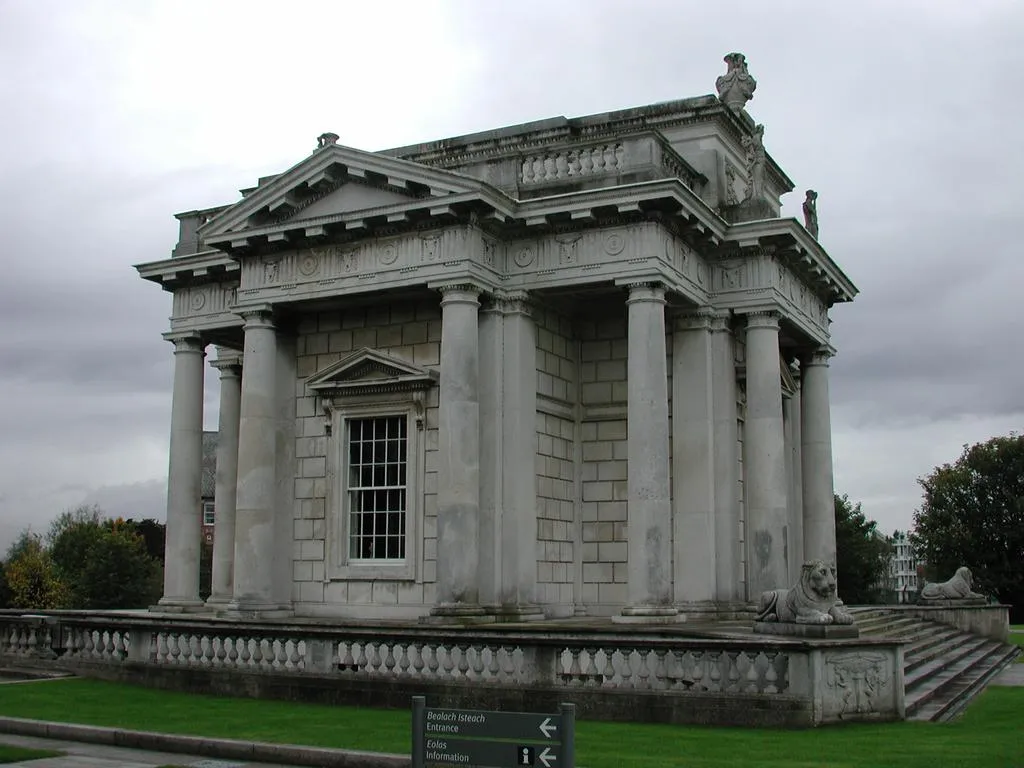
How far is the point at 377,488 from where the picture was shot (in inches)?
1049

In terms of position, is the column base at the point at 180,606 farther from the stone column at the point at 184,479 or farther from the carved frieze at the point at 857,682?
the carved frieze at the point at 857,682

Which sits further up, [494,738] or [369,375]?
[369,375]

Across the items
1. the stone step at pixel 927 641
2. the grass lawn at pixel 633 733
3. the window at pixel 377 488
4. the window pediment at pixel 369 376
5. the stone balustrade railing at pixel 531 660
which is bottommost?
Answer: the grass lawn at pixel 633 733

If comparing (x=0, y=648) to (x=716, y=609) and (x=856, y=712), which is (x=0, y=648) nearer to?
(x=716, y=609)

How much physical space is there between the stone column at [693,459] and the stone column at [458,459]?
15.1 ft

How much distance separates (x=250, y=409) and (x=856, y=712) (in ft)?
50.6

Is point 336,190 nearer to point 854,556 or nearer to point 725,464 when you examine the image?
point 725,464

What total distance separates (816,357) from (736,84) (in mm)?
7416

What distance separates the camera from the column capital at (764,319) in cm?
2658

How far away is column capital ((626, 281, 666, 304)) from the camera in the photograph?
24.2 meters

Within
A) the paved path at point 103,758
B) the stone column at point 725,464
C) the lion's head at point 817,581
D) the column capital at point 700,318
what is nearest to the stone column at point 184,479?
the column capital at point 700,318

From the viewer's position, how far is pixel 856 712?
16.0m

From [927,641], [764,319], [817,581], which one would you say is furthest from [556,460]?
[817,581]

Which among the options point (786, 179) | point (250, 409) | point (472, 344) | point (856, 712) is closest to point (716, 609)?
point (472, 344)
